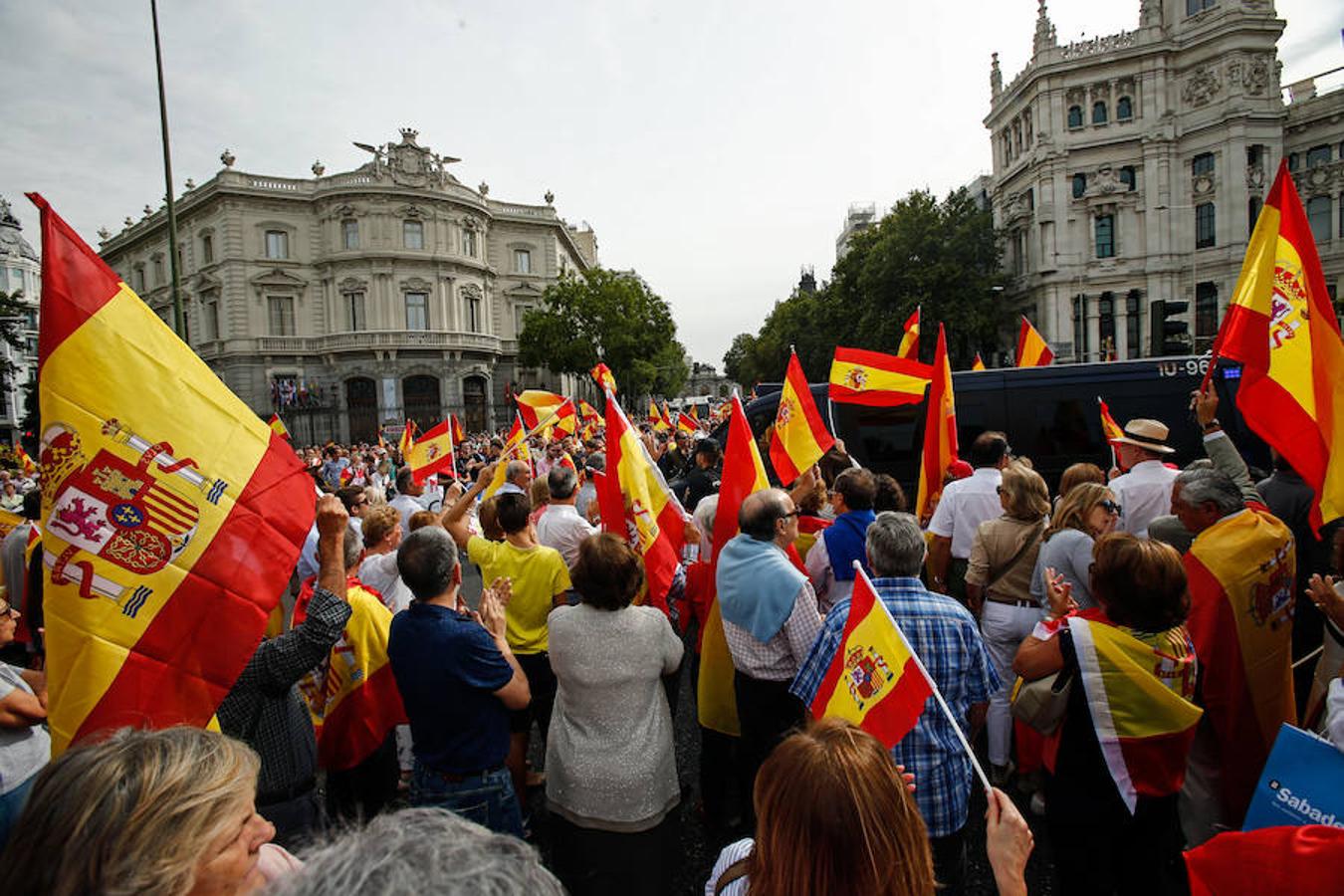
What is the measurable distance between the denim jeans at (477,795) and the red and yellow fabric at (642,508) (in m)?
1.42

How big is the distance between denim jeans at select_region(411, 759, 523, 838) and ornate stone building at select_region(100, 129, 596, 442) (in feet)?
139

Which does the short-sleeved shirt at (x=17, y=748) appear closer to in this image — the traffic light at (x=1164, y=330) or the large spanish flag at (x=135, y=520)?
the large spanish flag at (x=135, y=520)

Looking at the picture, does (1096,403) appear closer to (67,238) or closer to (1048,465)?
(1048,465)

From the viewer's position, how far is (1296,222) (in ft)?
→ 11.9

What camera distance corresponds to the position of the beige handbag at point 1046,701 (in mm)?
2496

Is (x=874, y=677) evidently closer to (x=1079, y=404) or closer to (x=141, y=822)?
(x=141, y=822)

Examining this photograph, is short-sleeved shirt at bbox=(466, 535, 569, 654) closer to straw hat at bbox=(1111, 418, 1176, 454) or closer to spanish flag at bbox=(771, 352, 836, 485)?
spanish flag at bbox=(771, 352, 836, 485)

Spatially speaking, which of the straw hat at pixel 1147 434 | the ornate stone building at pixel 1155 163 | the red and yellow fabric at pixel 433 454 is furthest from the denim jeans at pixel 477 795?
the ornate stone building at pixel 1155 163

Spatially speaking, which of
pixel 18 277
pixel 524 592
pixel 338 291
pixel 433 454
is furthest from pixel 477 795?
pixel 18 277

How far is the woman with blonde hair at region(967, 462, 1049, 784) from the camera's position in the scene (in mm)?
3924

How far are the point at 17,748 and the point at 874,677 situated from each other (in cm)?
268

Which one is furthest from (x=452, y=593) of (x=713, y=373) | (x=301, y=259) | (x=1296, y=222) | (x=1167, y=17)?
(x=713, y=373)

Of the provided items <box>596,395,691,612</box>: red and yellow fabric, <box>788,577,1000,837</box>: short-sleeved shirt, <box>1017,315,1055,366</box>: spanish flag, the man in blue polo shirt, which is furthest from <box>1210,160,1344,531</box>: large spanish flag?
<box>1017,315,1055,366</box>: spanish flag

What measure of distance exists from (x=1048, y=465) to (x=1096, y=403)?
0.93m
